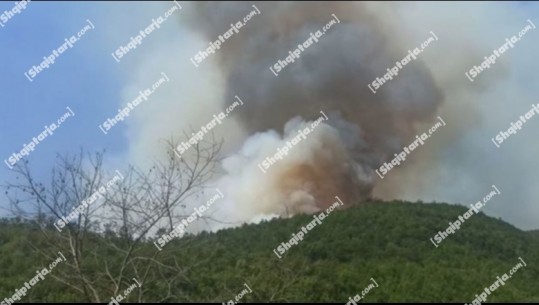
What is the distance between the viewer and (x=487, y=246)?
88.8ft

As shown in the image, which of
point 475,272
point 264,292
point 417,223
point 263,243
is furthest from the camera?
point 417,223

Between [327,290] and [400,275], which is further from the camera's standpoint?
[400,275]

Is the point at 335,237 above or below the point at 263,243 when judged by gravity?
below

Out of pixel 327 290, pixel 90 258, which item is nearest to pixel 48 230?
pixel 90 258

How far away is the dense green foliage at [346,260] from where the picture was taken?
15.8 metres

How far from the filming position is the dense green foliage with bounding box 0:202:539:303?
15773mm

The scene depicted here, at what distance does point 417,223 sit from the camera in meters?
27.9

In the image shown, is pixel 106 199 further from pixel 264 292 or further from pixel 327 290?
pixel 327 290

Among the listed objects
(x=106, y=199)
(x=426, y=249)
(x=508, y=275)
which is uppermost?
(x=106, y=199)

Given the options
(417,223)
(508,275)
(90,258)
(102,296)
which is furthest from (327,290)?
(417,223)

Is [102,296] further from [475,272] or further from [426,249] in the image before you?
[426,249]

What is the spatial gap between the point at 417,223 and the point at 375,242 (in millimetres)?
3841

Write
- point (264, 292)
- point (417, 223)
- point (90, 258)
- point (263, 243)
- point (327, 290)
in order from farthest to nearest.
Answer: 1. point (417, 223)
2. point (263, 243)
3. point (90, 258)
4. point (327, 290)
5. point (264, 292)

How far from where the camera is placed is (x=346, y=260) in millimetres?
22750
